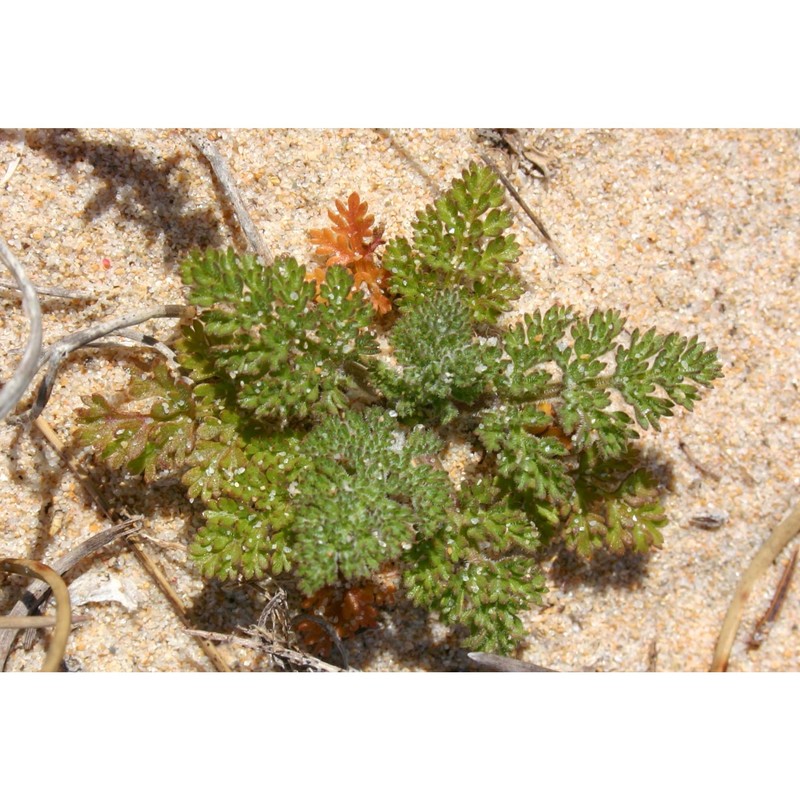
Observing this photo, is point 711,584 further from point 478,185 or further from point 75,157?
point 75,157

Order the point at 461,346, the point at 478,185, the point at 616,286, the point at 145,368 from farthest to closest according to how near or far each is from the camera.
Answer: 1. the point at 616,286
2. the point at 145,368
3. the point at 478,185
4. the point at 461,346

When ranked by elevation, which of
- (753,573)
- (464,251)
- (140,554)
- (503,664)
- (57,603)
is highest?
(464,251)

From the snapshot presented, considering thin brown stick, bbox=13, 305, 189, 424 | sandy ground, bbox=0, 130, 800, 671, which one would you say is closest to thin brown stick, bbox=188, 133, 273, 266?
sandy ground, bbox=0, 130, 800, 671

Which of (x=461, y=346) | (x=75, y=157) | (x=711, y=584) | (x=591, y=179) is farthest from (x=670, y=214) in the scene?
(x=75, y=157)

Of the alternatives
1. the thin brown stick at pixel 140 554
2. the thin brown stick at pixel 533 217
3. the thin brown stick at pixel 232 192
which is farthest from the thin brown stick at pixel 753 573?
the thin brown stick at pixel 232 192

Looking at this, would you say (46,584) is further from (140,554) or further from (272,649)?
(272,649)

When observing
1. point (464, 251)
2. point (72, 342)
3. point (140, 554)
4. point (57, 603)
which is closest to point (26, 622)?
point (57, 603)

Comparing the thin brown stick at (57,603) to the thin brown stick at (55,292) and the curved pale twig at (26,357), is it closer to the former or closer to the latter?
the curved pale twig at (26,357)
